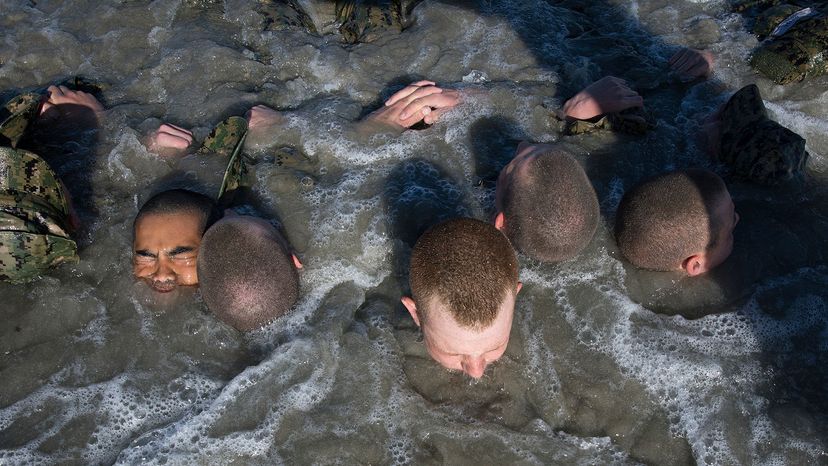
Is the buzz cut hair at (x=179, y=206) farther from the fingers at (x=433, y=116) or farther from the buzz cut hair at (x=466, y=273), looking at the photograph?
the fingers at (x=433, y=116)

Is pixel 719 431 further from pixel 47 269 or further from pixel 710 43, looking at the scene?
pixel 47 269

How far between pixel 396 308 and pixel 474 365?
0.85 meters

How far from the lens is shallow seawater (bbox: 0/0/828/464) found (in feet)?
11.5

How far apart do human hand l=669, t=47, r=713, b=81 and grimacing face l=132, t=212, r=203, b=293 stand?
4271 millimetres

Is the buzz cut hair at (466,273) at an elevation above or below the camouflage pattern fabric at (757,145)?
above

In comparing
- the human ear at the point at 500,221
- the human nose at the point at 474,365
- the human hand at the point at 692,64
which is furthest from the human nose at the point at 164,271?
the human hand at the point at 692,64

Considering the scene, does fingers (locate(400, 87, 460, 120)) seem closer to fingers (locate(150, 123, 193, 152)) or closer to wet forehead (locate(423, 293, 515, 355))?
fingers (locate(150, 123, 193, 152))

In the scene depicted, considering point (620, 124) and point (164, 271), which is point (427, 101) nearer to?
point (620, 124)

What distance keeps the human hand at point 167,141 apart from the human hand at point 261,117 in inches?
19.8

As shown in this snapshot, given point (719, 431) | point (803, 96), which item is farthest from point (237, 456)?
point (803, 96)

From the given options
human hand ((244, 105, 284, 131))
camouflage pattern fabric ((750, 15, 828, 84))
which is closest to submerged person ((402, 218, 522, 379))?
human hand ((244, 105, 284, 131))

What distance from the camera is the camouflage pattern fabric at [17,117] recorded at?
445cm

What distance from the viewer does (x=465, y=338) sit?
3.12m

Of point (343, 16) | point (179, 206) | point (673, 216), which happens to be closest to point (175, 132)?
point (179, 206)
